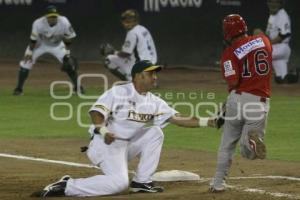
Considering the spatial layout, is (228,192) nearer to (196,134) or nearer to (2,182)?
(2,182)

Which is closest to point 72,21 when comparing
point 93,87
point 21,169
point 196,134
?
point 93,87

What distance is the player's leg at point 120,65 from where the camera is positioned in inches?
811

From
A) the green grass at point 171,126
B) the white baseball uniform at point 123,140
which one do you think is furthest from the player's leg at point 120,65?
the white baseball uniform at point 123,140

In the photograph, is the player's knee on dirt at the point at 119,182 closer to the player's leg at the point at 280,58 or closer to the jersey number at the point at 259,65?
the jersey number at the point at 259,65

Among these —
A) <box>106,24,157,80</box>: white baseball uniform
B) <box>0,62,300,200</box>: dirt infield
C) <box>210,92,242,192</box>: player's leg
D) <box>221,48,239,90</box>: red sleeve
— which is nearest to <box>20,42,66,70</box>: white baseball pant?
<box>106,24,157,80</box>: white baseball uniform

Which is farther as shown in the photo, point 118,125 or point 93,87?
point 93,87

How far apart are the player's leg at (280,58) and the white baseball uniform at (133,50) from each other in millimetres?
2730

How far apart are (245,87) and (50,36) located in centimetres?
1097

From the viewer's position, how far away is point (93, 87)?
870 inches

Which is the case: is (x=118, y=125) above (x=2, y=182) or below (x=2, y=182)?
above

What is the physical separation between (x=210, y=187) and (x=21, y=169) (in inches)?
107

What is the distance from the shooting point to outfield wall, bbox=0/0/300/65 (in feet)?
78.6

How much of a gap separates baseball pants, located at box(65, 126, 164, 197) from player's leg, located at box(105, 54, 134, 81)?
10.4 meters

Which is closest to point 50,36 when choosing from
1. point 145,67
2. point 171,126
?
point 171,126
